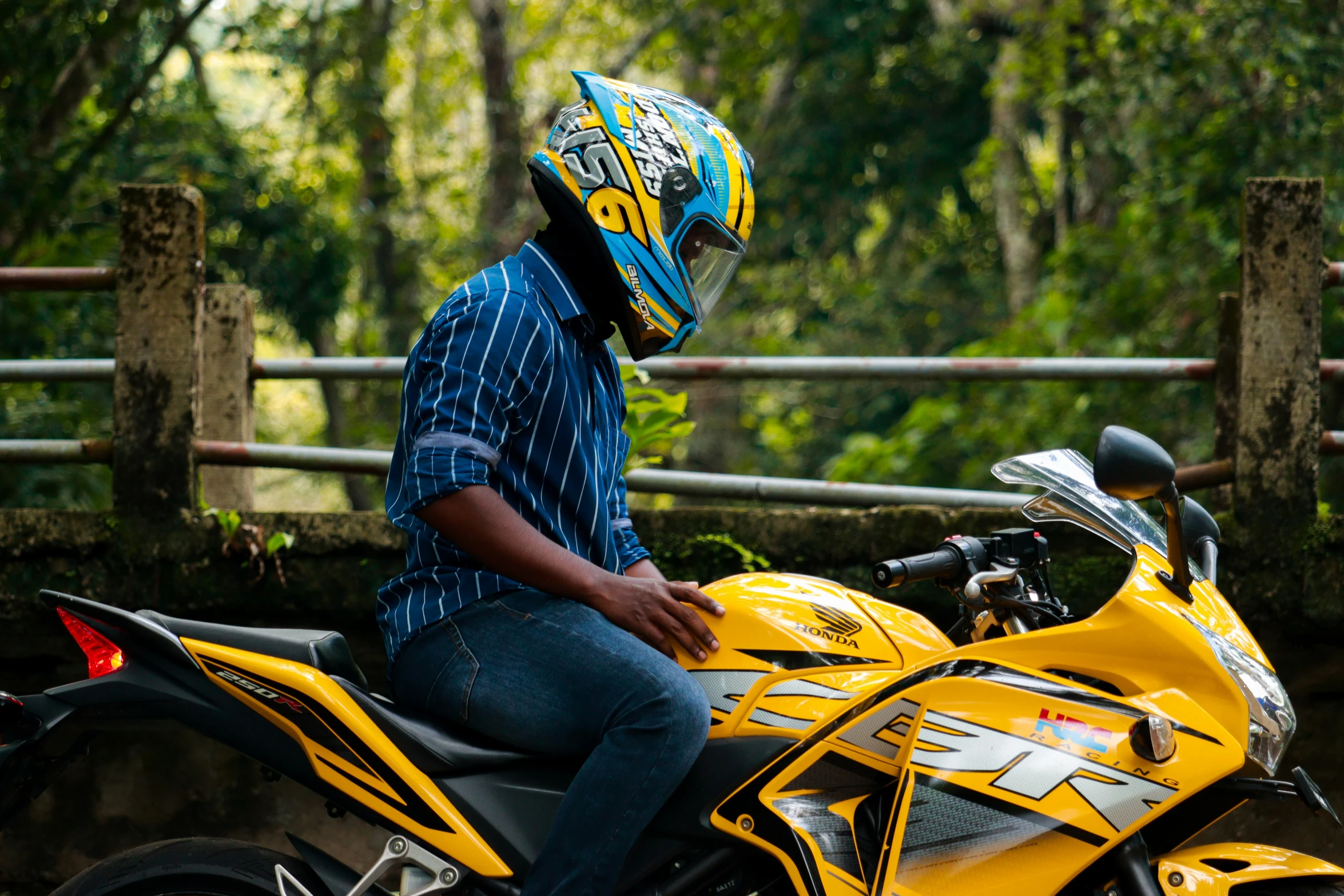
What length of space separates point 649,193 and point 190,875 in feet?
4.88

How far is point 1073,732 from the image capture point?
5.55 feet

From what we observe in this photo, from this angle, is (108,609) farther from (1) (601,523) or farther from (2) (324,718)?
(1) (601,523)

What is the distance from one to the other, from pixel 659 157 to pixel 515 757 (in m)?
1.14

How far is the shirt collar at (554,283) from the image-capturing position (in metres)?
2.05

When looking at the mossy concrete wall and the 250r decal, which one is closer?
the 250r decal

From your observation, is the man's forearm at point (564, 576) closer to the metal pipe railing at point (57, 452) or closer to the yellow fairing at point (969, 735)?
the yellow fairing at point (969, 735)

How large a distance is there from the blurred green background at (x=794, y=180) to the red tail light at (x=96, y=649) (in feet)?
14.4

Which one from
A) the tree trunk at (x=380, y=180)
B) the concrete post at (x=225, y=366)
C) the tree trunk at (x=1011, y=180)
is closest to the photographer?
the concrete post at (x=225, y=366)

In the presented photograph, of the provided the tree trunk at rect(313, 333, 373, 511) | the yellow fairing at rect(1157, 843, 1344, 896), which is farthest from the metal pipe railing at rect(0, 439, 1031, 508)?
the tree trunk at rect(313, 333, 373, 511)

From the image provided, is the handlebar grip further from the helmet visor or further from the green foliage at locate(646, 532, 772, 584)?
the green foliage at locate(646, 532, 772, 584)

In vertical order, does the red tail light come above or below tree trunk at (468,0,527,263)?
below

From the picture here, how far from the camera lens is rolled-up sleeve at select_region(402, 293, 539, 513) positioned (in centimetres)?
180

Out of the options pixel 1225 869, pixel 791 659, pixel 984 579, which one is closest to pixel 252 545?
pixel 791 659

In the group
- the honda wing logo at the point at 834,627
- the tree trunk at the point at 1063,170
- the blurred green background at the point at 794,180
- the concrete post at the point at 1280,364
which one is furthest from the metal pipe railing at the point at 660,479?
the tree trunk at the point at 1063,170
